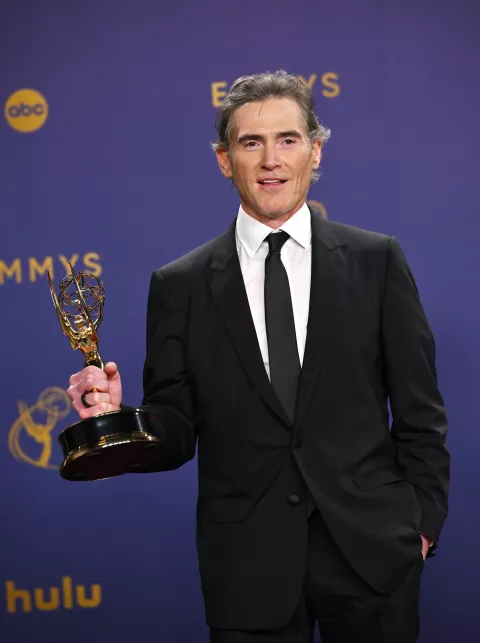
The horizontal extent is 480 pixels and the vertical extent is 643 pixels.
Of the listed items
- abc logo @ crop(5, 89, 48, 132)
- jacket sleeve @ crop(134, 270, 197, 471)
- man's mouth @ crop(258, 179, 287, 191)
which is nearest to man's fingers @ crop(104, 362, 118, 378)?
jacket sleeve @ crop(134, 270, 197, 471)

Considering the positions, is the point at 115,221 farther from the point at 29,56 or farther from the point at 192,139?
the point at 29,56

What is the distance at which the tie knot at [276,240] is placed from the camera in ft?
6.70

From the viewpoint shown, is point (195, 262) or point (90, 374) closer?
point (90, 374)

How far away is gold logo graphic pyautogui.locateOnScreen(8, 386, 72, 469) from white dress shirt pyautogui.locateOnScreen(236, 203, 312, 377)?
1.34 m

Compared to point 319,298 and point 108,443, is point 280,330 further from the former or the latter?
point 108,443

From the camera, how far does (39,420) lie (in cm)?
323

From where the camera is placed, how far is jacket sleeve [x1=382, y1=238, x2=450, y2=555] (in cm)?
199

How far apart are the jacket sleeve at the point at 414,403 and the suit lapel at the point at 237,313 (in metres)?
0.26

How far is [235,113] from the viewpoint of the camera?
82.7 inches

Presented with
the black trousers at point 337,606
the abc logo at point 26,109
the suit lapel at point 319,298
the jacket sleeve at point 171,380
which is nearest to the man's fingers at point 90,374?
the jacket sleeve at point 171,380

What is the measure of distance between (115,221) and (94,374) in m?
1.38

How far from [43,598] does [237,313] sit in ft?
5.75

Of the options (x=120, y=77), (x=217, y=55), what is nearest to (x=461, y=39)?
(x=217, y=55)

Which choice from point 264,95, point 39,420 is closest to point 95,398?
point 264,95
